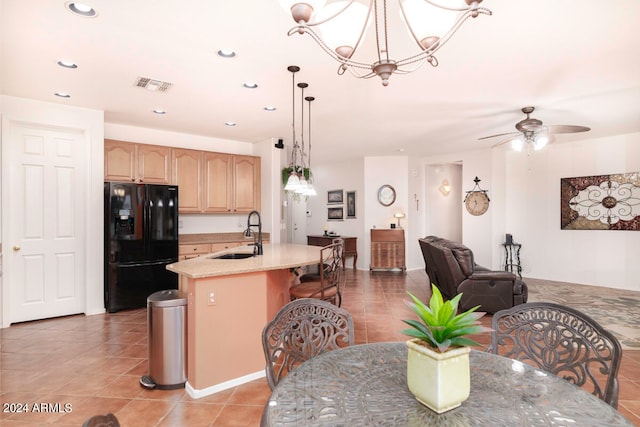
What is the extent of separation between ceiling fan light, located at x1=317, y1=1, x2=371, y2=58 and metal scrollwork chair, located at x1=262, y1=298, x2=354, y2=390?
122 centimetres

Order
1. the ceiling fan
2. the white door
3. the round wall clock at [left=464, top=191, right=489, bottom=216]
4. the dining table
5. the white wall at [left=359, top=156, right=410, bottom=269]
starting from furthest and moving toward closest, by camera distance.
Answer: the white wall at [left=359, top=156, right=410, bottom=269] < the round wall clock at [left=464, top=191, right=489, bottom=216] < the ceiling fan < the white door < the dining table

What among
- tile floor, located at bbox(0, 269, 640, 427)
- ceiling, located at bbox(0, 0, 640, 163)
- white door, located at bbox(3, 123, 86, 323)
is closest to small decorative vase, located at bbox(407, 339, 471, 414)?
tile floor, located at bbox(0, 269, 640, 427)

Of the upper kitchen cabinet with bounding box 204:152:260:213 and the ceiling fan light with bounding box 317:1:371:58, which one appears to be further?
the upper kitchen cabinet with bounding box 204:152:260:213

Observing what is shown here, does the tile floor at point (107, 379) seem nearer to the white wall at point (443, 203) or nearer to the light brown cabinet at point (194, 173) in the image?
the light brown cabinet at point (194, 173)

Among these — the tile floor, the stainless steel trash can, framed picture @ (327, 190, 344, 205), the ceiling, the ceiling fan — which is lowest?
the tile floor

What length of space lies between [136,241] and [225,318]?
2616 mm

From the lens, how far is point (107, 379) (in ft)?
8.50

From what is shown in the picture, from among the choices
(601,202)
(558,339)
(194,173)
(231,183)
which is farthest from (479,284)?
(194,173)

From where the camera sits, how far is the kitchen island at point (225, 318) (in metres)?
2.38

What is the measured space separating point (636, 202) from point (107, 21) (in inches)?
304

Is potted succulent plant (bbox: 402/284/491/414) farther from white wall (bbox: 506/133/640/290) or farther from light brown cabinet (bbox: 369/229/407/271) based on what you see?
white wall (bbox: 506/133/640/290)

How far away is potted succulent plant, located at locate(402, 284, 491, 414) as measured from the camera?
3.16 feet

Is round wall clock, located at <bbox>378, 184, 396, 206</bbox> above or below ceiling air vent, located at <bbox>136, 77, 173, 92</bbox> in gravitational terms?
below

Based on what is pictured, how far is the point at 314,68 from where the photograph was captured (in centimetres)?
308
